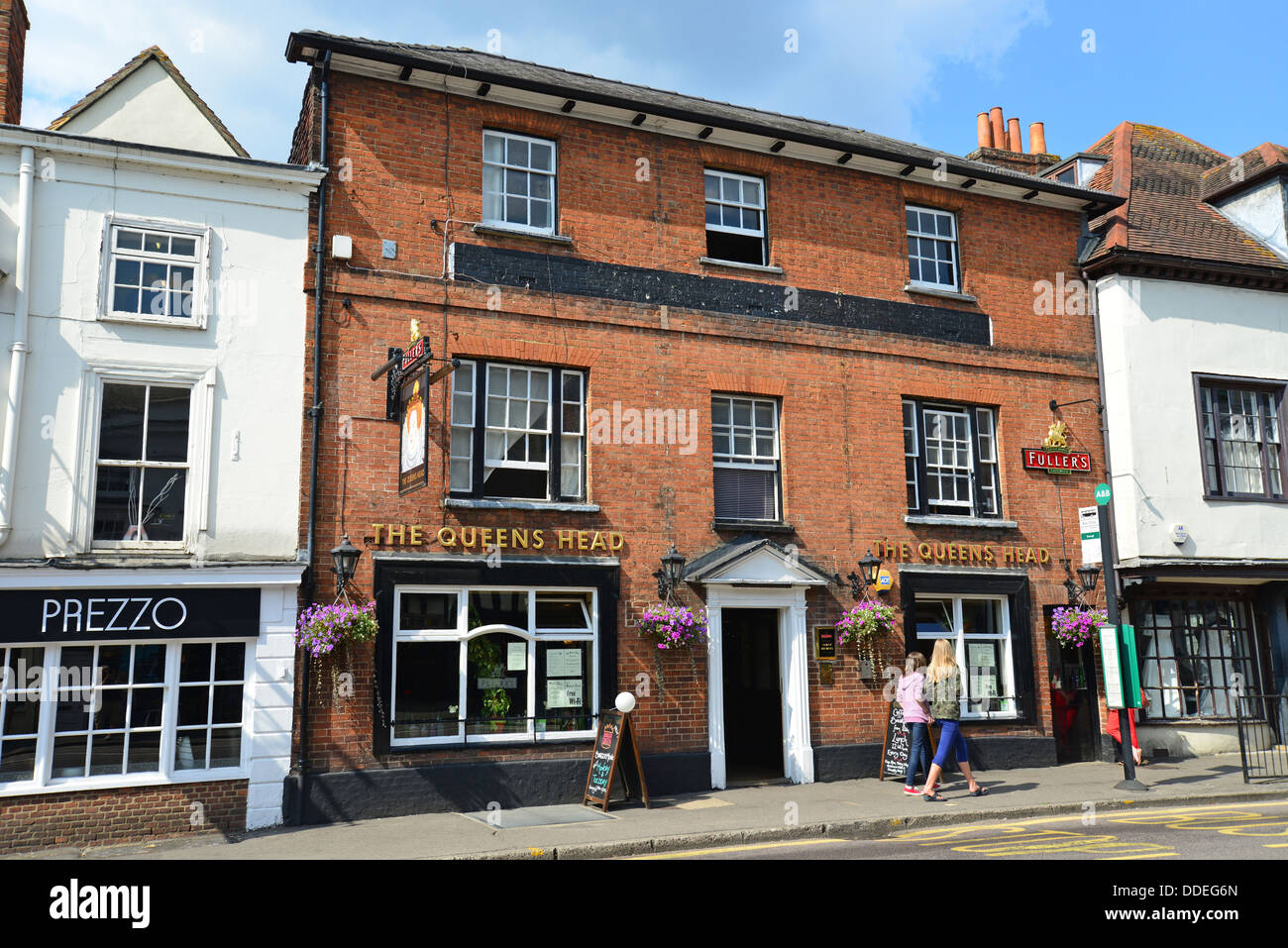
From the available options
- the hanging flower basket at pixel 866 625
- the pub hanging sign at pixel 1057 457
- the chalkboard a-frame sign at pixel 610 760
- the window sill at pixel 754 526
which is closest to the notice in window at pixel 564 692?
the chalkboard a-frame sign at pixel 610 760

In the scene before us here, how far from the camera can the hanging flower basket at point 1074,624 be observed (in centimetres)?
1562

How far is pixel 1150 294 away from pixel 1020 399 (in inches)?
120

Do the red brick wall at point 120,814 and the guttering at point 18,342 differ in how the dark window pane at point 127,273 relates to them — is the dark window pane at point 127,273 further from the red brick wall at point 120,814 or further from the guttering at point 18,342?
the red brick wall at point 120,814

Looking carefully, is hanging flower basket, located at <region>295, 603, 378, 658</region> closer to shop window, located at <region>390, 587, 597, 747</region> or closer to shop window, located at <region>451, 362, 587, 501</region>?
shop window, located at <region>390, 587, 597, 747</region>

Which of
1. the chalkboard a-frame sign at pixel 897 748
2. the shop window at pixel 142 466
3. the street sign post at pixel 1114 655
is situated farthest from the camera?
the chalkboard a-frame sign at pixel 897 748

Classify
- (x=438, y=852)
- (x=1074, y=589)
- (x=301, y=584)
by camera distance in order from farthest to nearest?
(x=1074, y=589)
(x=301, y=584)
(x=438, y=852)

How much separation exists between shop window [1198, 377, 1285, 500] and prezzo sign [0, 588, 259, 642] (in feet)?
49.5

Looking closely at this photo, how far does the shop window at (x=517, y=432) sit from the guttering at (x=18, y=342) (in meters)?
4.81

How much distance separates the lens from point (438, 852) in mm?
9289

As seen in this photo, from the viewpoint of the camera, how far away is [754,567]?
13.7 m

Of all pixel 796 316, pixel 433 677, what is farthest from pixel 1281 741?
pixel 433 677

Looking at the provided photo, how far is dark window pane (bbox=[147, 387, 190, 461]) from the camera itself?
11.6 meters

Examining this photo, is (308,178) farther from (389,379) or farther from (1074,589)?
(1074,589)

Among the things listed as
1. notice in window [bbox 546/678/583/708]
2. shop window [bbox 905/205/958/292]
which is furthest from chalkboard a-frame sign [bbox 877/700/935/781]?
shop window [bbox 905/205/958/292]
